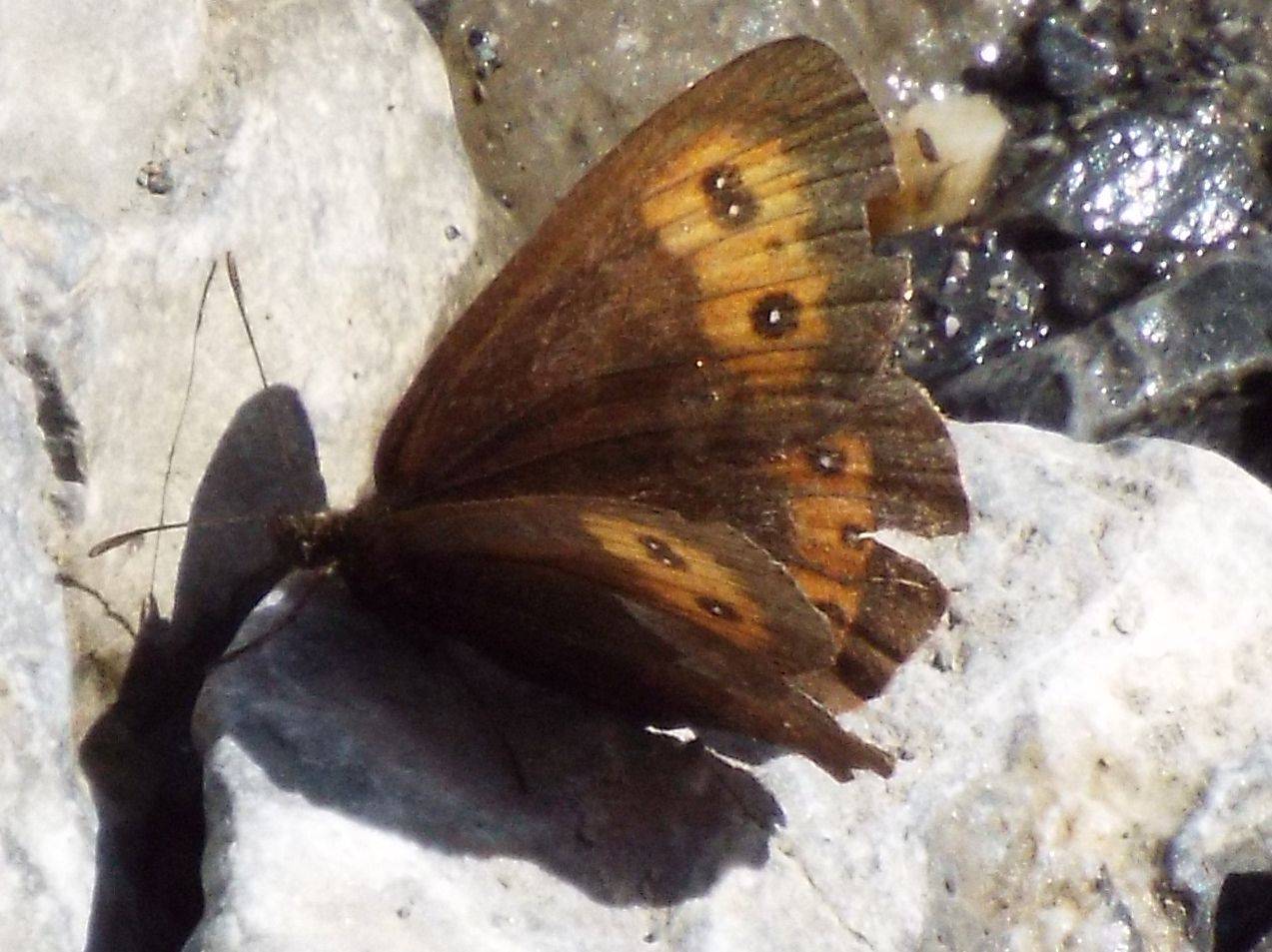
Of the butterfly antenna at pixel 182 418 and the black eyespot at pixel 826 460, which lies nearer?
the black eyespot at pixel 826 460

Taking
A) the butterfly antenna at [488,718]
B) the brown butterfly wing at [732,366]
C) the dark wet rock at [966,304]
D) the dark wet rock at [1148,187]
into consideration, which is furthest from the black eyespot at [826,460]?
the dark wet rock at [1148,187]

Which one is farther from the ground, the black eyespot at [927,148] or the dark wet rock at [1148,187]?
the black eyespot at [927,148]

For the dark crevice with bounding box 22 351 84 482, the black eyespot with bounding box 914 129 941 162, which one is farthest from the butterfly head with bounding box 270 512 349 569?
the black eyespot with bounding box 914 129 941 162

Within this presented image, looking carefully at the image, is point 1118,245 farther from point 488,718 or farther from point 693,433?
point 488,718

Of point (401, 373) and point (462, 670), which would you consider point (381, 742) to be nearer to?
point (462, 670)

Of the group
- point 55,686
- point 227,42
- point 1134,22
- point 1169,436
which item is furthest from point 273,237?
point 1134,22

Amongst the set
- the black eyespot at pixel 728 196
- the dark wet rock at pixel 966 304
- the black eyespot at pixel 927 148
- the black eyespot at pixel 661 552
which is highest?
the black eyespot at pixel 728 196

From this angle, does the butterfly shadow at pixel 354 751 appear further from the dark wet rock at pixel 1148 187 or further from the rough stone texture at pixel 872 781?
the dark wet rock at pixel 1148 187
